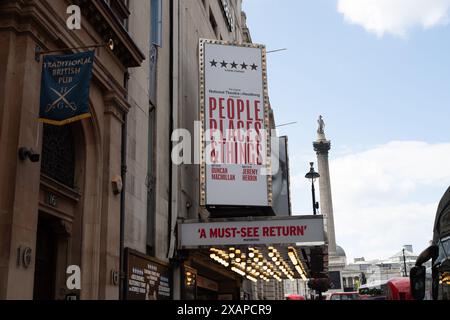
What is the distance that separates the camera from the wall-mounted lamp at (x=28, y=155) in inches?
435

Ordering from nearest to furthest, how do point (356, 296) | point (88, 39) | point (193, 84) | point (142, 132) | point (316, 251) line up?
point (88, 39) < point (142, 132) < point (316, 251) < point (193, 84) < point (356, 296)

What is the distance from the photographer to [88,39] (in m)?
15.0

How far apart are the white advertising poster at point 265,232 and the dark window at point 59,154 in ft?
21.6

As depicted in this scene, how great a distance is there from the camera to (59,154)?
14.0 meters

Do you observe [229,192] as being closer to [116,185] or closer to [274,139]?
[116,185]

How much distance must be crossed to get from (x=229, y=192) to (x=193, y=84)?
21.8 ft

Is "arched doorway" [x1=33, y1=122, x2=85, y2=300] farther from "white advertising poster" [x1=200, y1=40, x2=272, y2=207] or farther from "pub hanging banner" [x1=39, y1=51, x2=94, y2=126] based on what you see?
"white advertising poster" [x1=200, y1=40, x2=272, y2=207]

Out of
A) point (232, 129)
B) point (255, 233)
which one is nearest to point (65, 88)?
point (255, 233)

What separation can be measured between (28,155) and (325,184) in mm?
94759

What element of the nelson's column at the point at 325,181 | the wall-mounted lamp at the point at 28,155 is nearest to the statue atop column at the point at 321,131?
the nelson's column at the point at 325,181

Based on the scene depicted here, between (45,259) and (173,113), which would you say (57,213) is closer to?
(45,259)

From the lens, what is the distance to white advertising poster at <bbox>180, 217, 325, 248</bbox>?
767 inches

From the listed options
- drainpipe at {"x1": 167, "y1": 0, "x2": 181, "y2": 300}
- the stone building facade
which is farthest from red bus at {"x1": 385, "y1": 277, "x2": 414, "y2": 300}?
the stone building facade
